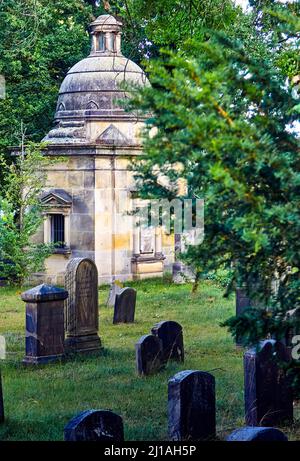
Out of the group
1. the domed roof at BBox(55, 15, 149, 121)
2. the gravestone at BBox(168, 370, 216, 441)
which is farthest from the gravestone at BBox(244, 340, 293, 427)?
the domed roof at BBox(55, 15, 149, 121)

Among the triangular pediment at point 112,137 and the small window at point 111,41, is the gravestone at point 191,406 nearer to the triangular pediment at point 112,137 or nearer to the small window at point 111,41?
the triangular pediment at point 112,137

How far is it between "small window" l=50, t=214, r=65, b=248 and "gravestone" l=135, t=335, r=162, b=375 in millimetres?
12111

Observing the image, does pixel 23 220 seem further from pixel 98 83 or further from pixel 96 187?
pixel 98 83

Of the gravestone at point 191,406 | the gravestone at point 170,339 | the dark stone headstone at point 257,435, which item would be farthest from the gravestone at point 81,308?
the dark stone headstone at point 257,435

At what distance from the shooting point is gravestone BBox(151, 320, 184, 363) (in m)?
12.7

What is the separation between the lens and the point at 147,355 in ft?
39.7

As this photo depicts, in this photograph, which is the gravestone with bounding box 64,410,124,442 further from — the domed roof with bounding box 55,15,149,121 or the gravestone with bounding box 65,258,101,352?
the domed roof with bounding box 55,15,149,121

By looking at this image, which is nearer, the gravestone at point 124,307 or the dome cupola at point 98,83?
the gravestone at point 124,307

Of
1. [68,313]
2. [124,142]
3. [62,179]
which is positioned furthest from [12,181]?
[68,313]

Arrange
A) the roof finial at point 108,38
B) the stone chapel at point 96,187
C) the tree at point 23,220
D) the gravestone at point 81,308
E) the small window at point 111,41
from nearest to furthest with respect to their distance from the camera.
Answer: the gravestone at point 81,308 < the tree at point 23,220 < the stone chapel at point 96,187 < the roof finial at point 108,38 < the small window at point 111,41

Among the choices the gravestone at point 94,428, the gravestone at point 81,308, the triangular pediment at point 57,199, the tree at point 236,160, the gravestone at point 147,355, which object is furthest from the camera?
the triangular pediment at point 57,199

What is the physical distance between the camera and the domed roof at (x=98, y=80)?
81.1ft

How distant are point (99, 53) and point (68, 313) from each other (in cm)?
1255

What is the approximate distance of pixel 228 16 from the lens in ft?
41.9
